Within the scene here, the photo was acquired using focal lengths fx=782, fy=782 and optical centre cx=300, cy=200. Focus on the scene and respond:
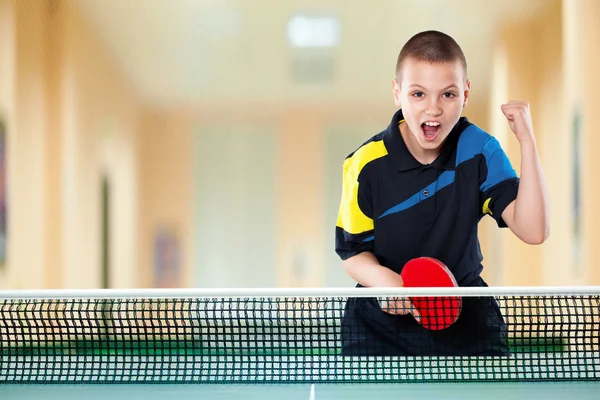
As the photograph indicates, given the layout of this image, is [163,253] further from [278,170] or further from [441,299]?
[441,299]

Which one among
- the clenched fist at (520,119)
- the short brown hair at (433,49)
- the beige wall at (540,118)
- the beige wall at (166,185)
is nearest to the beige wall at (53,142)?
the beige wall at (166,185)

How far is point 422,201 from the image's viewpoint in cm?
210

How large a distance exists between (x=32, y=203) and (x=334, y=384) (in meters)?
5.89

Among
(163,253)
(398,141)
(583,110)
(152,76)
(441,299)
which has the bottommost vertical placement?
(163,253)

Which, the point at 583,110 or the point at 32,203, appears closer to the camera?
the point at 583,110

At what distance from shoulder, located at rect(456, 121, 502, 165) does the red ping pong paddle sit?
0.35m

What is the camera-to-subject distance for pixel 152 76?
10.3 m

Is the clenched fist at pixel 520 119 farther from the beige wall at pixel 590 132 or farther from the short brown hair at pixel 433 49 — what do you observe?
the beige wall at pixel 590 132

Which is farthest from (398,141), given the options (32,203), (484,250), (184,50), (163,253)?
(163,253)

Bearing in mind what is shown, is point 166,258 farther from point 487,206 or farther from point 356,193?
point 487,206

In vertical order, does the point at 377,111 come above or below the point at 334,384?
above

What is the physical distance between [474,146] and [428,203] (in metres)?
0.19

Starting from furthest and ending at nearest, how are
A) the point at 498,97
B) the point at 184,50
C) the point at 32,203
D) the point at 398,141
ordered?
the point at 184,50, the point at 498,97, the point at 32,203, the point at 398,141

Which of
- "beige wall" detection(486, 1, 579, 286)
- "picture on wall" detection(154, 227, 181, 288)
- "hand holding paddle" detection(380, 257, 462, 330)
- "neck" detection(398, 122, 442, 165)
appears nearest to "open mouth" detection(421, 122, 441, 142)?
"neck" detection(398, 122, 442, 165)
